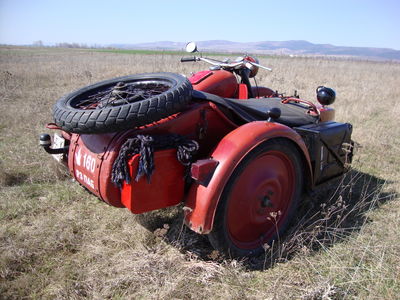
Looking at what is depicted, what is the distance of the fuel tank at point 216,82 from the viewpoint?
335 centimetres

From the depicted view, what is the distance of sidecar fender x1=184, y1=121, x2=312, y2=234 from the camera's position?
227 centimetres

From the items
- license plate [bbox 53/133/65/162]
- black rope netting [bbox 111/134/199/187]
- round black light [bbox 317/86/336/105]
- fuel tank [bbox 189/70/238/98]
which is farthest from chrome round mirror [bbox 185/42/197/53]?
black rope netting [bbox 111/134/199/187]

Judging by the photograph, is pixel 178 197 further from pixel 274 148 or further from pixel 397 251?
pixel 397 251

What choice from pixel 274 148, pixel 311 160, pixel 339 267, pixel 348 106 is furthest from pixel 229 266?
pixel 348 106

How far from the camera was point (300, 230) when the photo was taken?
3.12 metres

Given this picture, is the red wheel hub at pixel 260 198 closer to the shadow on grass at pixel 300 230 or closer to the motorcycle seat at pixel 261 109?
the shadow on grass at pixel 300 230

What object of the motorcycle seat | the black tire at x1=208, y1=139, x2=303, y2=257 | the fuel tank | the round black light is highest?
Answer: the fuel tank

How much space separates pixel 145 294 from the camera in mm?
2246

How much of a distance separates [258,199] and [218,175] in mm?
632

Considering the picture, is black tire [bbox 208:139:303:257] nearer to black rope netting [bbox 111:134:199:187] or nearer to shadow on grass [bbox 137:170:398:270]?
shadow on grass [bbox 137:170:398:270]

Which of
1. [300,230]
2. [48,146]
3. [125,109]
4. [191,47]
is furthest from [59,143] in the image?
[300,230]

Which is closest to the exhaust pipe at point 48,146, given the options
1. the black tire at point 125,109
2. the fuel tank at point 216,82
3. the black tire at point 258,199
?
the black tire at point 125,109

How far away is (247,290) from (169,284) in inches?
22.0

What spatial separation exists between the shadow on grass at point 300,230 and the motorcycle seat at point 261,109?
2.53 ft
